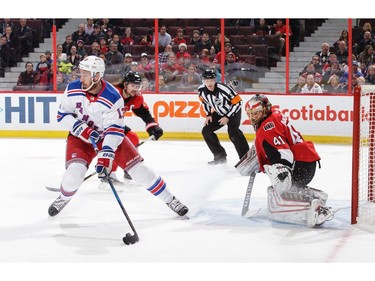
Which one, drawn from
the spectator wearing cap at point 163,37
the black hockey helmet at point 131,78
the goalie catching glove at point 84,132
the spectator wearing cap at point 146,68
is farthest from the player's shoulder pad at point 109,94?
the spectator wearing cap at point 163,37

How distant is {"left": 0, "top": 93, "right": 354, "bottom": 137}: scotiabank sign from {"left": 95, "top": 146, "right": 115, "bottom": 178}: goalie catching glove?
456cm

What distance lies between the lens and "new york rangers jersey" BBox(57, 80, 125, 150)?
16.3 feet

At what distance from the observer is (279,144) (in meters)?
4.80

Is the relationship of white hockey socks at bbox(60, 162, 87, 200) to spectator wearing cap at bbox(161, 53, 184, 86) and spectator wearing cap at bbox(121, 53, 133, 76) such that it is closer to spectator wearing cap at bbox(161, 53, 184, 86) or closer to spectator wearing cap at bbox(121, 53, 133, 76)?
spectator wearing cap at bbox(161, 53, 184, 86)

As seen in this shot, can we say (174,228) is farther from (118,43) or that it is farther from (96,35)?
(96,35)

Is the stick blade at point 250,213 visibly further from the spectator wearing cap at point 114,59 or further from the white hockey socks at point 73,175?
the spectator wearing cap at point 114,59

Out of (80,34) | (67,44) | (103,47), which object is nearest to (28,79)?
(67,44)

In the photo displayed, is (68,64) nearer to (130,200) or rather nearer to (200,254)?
(130,200)

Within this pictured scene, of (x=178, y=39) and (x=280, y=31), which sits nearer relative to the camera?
(x=280, y=31)

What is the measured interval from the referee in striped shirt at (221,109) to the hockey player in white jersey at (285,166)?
2323mm

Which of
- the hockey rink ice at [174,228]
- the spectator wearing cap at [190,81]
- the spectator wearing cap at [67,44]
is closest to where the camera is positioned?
the hockey rink ice at [174,228]

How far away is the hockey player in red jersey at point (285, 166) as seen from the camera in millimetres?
4801

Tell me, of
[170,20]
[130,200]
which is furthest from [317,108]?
[130,200]

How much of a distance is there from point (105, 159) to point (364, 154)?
168cm
